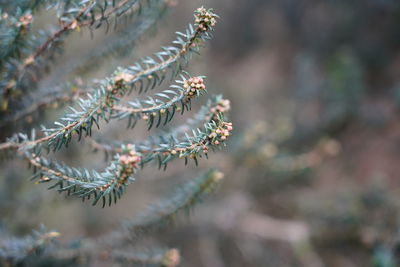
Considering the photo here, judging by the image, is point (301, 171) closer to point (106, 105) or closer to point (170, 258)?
point (170, 258)

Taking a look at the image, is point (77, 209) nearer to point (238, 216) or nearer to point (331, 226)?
point (238, 216)

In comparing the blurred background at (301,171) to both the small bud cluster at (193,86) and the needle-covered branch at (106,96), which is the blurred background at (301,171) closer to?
the needle-covered branch at (106,96)

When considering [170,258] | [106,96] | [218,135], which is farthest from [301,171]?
[106,96]

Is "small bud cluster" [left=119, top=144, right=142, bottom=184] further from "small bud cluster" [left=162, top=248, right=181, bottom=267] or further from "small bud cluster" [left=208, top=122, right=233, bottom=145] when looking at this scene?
"small bud cluster" [left=162, top=248, right=181, bottom=267]

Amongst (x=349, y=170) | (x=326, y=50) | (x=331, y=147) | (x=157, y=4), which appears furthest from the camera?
(x=326, y=50)

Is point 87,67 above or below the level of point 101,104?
above

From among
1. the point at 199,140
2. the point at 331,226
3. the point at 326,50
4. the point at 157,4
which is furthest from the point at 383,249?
the point at 326,50
